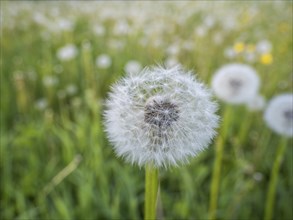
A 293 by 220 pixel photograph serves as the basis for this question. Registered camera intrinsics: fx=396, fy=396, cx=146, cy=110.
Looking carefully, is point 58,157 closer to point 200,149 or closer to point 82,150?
point 82,150

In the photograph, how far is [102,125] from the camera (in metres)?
2.39

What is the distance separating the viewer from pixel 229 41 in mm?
4176

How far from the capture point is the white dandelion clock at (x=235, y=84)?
5.98ft

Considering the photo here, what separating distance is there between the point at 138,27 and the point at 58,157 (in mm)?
2453

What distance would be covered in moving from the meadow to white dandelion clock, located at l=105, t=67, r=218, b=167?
3.4 inches

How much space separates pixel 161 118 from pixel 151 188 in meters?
0.15

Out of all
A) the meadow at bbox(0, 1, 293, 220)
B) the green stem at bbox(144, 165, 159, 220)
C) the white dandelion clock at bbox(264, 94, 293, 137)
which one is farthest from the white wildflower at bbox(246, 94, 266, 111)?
the green stem at bbox(144, 165, 159, 220)

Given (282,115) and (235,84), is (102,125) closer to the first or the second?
(235,84)

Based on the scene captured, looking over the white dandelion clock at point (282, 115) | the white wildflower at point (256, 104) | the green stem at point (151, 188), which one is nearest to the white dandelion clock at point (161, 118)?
the green stem at point (151, 188)

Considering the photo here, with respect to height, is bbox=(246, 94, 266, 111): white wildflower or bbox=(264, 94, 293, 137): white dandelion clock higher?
bbox=(246, 94, 266, 111): white wildflower

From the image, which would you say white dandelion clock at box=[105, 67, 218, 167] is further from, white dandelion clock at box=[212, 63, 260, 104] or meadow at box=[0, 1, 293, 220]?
white dandelion clock at box=[212, 63, 260, 104]

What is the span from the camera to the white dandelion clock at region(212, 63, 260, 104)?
1824 mm

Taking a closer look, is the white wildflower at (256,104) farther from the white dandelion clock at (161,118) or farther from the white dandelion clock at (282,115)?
the white dandelion clock at (161,118)

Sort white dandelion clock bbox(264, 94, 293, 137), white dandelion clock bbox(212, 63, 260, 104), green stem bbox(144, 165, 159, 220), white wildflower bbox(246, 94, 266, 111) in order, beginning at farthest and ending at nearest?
white wildflower bbox(246, 94, 266, 111)
white dandelion clock bbox(212, 63, 260, 104)
white dandelion clock bbox(264, 94, 293, 137)
green stem bbox(144, 165, 159, 220)
